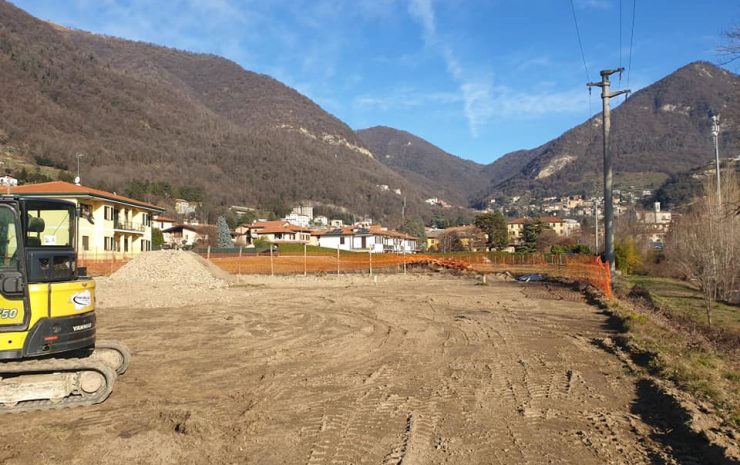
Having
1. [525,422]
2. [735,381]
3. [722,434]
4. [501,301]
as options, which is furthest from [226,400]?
[501,301]

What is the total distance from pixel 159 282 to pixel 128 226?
2302 cm

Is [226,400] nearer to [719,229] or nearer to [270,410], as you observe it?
[270,410]

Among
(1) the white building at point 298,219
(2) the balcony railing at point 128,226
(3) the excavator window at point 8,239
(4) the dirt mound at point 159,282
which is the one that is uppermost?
(1) the white building at point 298,219

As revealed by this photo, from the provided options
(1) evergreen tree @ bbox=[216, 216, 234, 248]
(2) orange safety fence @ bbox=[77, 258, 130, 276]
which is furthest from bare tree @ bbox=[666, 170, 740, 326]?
(1) evergreen tree @ bbox=[216, 216, 234, 248]

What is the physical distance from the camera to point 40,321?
6.64m

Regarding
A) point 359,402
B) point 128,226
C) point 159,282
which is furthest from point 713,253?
point 128,226

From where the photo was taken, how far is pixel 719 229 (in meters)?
24.6

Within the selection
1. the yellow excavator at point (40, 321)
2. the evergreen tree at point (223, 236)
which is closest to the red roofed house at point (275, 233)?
the evergreen tree at point (223, 236)

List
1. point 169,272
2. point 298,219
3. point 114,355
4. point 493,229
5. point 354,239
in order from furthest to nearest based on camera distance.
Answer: point 298,219, point 354,239, point 493,229, point 169,272, point 114,355

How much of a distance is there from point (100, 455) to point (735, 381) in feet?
30.6

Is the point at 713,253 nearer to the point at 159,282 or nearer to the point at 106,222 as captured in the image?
the point at 159,282

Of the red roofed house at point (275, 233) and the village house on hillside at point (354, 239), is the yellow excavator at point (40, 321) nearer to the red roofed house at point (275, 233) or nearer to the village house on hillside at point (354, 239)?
the red roofed house at point (275, 233)

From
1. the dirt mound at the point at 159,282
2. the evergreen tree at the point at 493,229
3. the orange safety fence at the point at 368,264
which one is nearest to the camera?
the dirt mound at the point at 159,282

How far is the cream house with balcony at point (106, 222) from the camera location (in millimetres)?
41594
